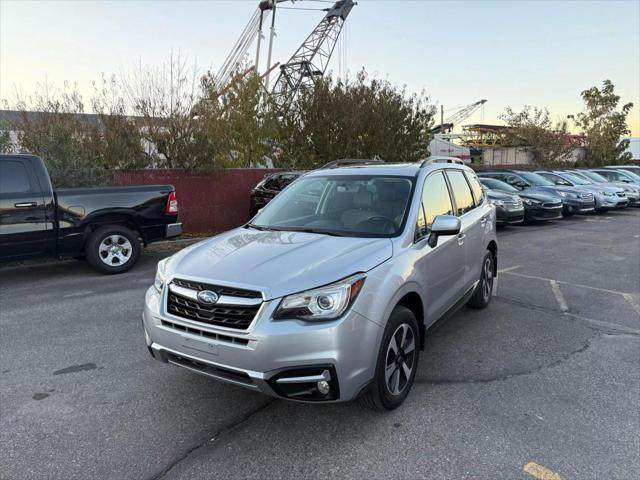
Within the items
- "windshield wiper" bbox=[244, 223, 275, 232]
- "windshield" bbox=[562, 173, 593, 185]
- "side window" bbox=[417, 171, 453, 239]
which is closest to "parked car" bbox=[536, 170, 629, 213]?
"windshield" bbox=[562, 173, 593, 185]

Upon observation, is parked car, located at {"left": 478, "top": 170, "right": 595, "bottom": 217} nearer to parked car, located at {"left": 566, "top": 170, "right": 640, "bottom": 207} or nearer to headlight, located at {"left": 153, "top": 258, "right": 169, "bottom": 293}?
parked car, located at {"left": 566, "top": 170, "right": 640, "bottom": 207}

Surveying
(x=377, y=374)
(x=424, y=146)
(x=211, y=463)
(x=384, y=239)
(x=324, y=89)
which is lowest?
(x=211, y=463)

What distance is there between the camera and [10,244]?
657 centimetres

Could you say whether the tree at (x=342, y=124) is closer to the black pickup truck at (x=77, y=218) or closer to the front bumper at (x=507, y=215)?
the front bumper at (x=507, y=215)

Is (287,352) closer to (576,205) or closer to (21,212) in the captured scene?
(21,212)

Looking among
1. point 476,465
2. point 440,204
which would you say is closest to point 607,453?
point 476,465

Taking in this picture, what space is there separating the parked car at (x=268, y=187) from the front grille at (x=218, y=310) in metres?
8.75

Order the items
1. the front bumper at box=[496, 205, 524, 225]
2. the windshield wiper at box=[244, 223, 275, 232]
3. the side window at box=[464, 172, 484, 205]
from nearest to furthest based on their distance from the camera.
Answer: the windshield wiper at box=[244, 223, 275, 232] < the side window at box=[464, 172, 484, 205] < the front bumper at box=[496, 205, 524, 225]

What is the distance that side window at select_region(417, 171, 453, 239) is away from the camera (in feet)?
12.3

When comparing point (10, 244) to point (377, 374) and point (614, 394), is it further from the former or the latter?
point (614, 394)

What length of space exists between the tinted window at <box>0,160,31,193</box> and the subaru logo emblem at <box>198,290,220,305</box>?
5376 millimetres

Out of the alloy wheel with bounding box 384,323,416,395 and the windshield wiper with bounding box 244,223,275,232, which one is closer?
the alloy wheel with bounding box 384,323,416,395

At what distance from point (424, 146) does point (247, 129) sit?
657cm

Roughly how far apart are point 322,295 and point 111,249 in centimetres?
591
